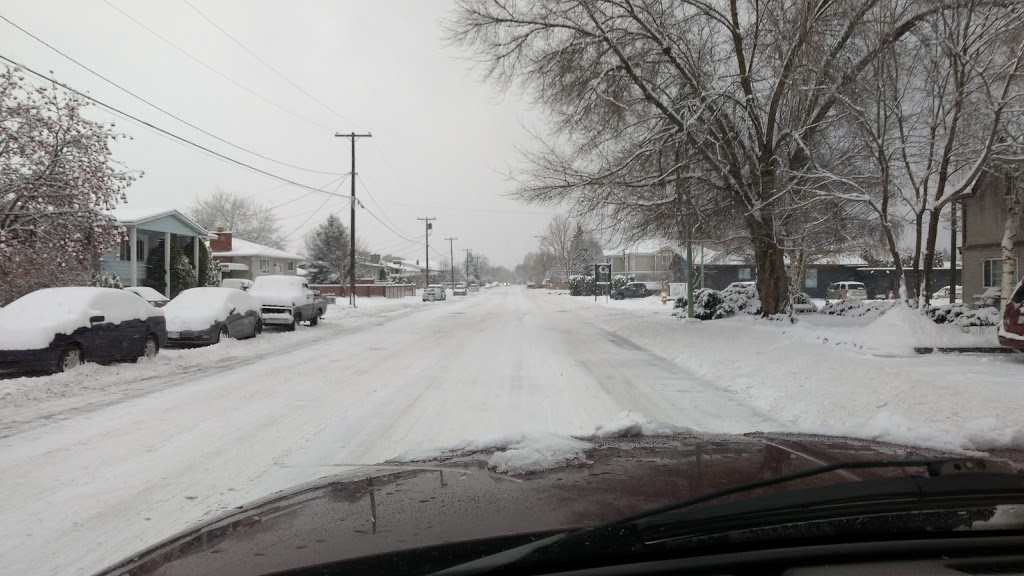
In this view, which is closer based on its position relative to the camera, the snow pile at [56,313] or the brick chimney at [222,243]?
the snow pile at [56,313]

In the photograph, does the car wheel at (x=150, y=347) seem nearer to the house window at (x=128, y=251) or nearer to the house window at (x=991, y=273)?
the house window at (x=128, y=251)

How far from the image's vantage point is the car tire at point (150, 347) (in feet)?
38.8

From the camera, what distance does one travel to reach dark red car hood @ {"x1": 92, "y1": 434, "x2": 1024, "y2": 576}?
1.79 metres

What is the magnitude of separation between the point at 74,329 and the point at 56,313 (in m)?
0.46

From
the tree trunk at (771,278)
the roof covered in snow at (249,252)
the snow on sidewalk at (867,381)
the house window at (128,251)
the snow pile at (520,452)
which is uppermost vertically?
the roof covered in snow at (249,252)

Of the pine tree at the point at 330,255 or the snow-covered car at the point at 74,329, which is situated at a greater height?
the pine tree at the point at 330,255

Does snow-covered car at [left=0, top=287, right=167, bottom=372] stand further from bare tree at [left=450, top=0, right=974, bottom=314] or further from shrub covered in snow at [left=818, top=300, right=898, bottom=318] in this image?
shrub covered in snow at [left=818, top=300, right=898, bottom=318]

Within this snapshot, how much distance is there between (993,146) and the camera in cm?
1180

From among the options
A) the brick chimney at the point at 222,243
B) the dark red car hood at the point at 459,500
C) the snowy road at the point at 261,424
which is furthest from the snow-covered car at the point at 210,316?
the brick chimney at the point at 222,243

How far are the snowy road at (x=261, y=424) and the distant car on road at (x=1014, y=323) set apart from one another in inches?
215

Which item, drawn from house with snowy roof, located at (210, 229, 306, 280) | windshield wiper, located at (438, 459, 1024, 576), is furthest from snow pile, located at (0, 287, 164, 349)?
house with snowy roof, located at (210, 229, 306, 280)

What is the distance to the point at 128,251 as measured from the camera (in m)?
34.2

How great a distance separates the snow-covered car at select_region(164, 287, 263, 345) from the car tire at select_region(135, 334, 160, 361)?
1.75m

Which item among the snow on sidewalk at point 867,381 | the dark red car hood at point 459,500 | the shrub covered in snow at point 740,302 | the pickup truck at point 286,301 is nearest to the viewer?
the dark red car hood at point 459,500
